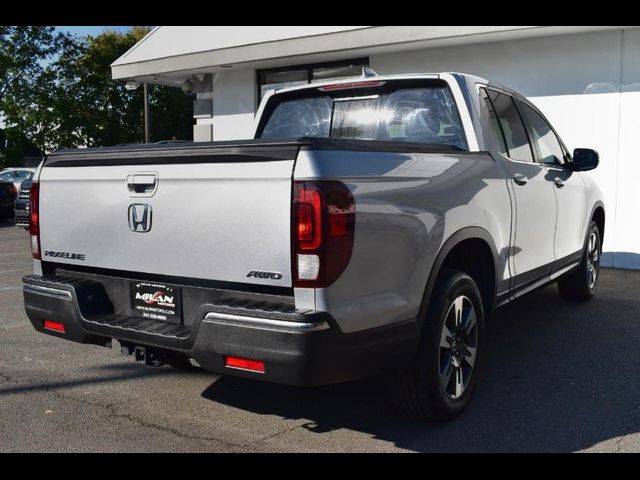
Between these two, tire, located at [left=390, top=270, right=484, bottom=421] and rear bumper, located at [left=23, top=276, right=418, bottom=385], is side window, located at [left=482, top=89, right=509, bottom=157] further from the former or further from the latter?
rear bumper, located at [left=23, top=276, right=418, bottom=385]

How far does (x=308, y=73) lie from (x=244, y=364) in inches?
400

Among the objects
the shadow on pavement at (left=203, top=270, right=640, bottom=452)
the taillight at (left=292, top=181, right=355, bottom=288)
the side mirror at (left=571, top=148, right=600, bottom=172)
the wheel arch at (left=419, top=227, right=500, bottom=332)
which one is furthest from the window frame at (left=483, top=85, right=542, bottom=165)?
the taillight at (left=292, top=181, right=355, bottom=288)

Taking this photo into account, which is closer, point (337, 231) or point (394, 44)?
point (337, 231)

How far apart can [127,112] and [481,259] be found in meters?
34.7

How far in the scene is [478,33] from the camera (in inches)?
373

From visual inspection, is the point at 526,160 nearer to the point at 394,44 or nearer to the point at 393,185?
the point at 393,185

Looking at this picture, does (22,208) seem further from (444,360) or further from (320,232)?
(320,232)

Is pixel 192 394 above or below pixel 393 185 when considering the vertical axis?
below

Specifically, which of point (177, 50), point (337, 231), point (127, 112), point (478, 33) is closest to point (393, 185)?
point (337, 231)

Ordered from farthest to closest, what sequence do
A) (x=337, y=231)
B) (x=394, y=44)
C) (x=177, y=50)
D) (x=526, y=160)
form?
(x=177, y=50), (x=394, y=44), (x=526, y=160), (x=337, y=231)

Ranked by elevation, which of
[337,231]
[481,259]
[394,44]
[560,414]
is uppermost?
[394,44]

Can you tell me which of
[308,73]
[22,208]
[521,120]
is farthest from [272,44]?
[521,120]

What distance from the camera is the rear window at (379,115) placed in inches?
174

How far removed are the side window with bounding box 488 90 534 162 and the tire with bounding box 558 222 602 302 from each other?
6.10 ft
